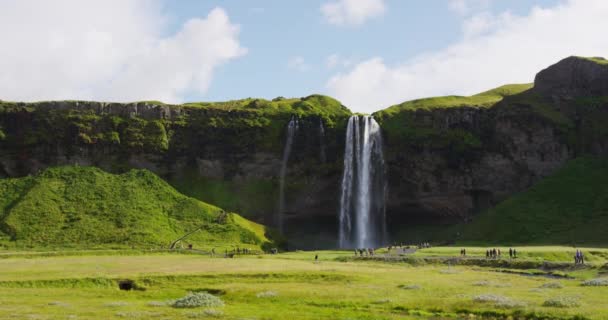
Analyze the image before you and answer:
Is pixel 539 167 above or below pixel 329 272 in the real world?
above

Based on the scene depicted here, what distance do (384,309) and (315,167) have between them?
88195 mm

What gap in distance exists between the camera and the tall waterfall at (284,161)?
418ft

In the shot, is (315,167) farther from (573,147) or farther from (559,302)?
(559,302)

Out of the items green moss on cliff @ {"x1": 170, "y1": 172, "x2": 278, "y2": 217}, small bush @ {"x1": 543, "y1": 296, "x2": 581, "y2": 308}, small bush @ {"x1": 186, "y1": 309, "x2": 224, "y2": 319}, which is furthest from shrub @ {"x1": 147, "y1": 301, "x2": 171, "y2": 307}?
green moss on cliff @ {"x1": 170, "y1": 172, "x2": 278, "y2": 217}

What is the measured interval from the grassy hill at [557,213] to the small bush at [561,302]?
5789cm

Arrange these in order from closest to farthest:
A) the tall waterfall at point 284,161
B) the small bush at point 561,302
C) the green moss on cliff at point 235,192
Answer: the small bush at point 561,302, the green moss on cliff at point 235,192, the tall waterfall at point 284,161

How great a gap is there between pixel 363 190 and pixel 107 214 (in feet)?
166

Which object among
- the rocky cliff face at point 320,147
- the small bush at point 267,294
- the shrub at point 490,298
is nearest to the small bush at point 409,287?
the shrub at point 490,298

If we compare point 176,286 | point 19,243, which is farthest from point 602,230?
point 19,243

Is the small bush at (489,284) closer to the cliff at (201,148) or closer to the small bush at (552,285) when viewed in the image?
the small bush at (552,285)

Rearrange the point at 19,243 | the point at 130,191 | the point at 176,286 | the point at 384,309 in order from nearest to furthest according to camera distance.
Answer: the point at 384,309 < the point at 176,286 < the point at 19,243 < the point at 130,191

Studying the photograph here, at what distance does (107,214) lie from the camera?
106m

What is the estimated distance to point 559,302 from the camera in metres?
39.5

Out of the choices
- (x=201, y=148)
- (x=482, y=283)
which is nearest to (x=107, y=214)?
(x=201, y=148)
